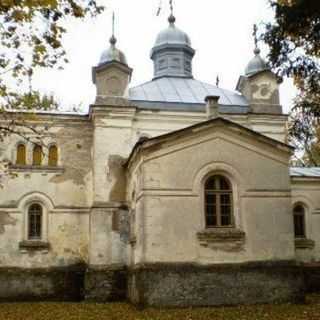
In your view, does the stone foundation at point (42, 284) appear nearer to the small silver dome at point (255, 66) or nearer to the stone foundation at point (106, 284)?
the stone foundation at point (106, 284)

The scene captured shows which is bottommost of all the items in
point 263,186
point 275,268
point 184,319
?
point 184,319

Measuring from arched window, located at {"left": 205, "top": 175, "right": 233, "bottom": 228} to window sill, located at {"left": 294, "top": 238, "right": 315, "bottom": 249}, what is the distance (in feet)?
20.9

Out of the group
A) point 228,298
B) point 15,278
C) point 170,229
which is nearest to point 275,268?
point 228,298

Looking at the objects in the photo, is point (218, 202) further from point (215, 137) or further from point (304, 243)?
point (304, 243)

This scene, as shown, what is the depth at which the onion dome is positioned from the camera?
24.2 m

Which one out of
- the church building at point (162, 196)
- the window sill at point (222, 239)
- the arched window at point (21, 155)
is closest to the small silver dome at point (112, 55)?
the church building at point (162, 196)

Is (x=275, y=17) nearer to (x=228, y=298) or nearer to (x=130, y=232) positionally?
(x=228, y=298)

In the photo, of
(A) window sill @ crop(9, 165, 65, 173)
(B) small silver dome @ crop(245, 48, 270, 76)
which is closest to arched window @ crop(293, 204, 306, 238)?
(B) small silver dome @ crop(245, 48, 270, 76)

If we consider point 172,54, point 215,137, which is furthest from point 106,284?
point 172,54

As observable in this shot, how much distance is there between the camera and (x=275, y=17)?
35.8 ft

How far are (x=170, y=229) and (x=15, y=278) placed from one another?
697cm

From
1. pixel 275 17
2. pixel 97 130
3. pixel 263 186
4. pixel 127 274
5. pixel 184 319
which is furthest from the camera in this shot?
pixel 97 130

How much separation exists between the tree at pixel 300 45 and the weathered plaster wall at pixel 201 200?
213cm

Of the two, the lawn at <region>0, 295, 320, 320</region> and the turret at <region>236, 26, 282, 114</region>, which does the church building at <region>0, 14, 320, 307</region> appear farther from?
the lawn at <region>0, 295, 320, 320</region>
